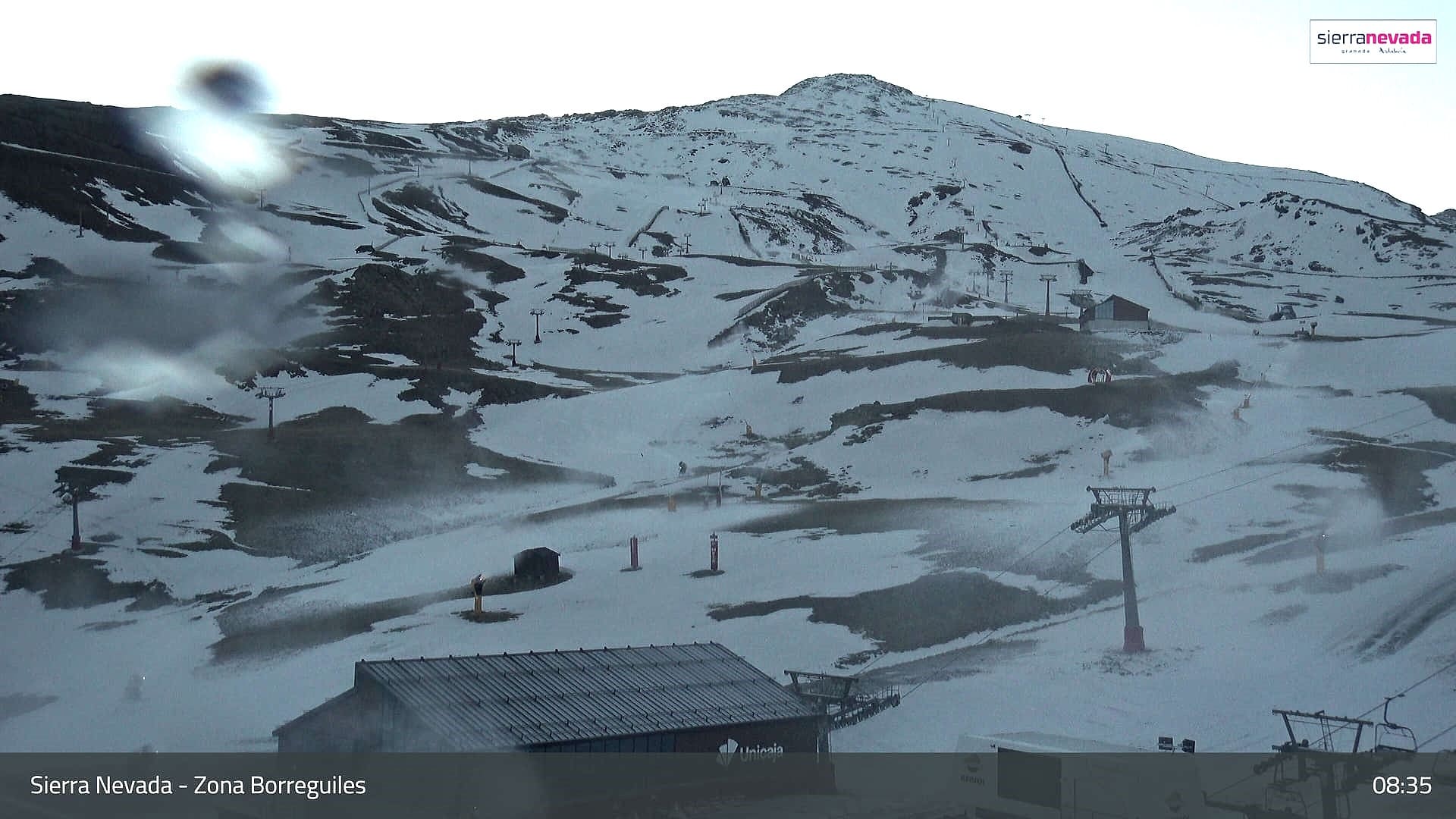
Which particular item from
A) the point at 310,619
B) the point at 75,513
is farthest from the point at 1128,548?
the point at 75,513

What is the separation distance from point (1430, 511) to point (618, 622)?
3663 cm

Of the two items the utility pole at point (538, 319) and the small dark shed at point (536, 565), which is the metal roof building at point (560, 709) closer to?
the small dark shed at point (536, 565)

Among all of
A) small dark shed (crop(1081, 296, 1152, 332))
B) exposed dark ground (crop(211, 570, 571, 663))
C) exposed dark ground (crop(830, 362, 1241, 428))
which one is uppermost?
small dark shed (crop(1081, 296, 1152, 332))

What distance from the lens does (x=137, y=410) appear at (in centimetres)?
9769

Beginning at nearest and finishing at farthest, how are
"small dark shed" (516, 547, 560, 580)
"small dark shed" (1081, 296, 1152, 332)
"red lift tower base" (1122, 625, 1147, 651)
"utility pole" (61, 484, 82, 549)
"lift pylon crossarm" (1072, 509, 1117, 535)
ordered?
"red lift tower base" (1122, 625, 1147, 651) → "lift pylon crossarm" (1072, 509, 1117, 535) → "small dark shed" (516, 547, 560, 580) → "utility pole" (61, 484, 82, 549) → "small dark shed" (1081, 296, 1152, 332)

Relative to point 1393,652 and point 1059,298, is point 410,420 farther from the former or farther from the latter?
point 1059,298

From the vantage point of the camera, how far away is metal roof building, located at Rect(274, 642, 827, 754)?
30875mm

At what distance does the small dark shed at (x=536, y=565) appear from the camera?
204ft

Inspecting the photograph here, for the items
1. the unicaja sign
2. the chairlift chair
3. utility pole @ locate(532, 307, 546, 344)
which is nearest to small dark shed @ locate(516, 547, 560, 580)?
the unicaja sign

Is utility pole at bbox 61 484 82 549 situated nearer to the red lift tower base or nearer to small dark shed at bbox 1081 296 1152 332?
the red lift tower base

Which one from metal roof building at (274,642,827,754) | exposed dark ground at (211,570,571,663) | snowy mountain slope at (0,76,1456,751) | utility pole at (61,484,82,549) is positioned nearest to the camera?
metal roof building at (274,642,827,754)

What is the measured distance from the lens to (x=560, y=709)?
106ft

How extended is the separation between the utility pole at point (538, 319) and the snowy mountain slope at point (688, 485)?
0.44m

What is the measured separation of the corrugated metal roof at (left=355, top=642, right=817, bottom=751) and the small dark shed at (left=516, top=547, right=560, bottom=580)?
25.1 meters
